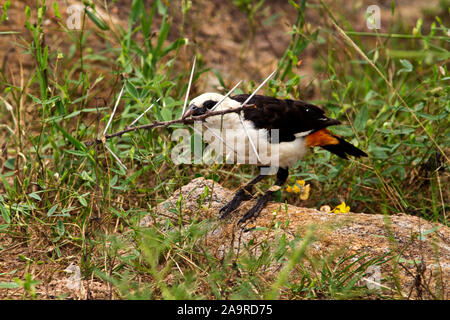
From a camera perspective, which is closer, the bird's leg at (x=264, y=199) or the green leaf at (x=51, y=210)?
the green leaf at (x=51, y=210)

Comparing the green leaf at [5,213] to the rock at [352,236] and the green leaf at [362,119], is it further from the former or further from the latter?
the green leaf at [362,119]

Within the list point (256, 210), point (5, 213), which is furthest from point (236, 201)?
point (5, 213)

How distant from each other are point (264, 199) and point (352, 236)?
67 centimetres

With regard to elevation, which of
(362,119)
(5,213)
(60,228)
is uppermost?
(362,119)

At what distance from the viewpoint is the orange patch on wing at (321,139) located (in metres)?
3.61

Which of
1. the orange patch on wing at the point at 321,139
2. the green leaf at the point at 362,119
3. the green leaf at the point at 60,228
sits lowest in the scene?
the green leaf at the point at 60,228

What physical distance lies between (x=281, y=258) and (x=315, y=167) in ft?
4.75

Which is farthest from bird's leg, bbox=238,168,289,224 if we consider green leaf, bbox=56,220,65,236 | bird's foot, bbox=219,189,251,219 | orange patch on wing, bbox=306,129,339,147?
green leaf, bbox=56,220,65,236

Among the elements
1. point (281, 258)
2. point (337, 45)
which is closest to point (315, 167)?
point (281, 258)

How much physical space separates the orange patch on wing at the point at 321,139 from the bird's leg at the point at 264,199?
260 millimetres

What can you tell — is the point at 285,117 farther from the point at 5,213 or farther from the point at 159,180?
the point at 5,213

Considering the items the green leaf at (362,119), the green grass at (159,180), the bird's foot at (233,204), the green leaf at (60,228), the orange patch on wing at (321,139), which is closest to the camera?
the green grass at (159,180)

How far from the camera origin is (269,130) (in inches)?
132

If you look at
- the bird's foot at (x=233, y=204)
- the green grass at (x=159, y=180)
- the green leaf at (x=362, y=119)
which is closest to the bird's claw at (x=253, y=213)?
the bird's foot at (x=233, y=204)
